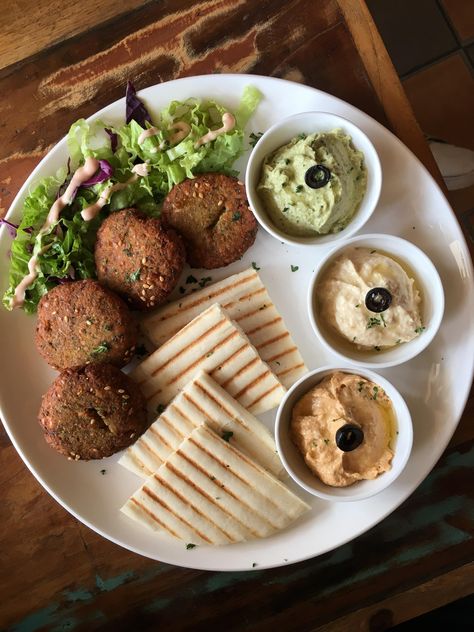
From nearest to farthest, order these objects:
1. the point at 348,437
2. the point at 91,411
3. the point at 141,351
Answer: the point at 348,437 < the point at 91,411 < the point at 141,351

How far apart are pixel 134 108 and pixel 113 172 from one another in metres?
0.28

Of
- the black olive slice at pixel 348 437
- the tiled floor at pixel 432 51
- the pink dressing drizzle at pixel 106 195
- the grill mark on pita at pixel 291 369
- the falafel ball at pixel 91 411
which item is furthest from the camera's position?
the tiled floor at pixel 432 51

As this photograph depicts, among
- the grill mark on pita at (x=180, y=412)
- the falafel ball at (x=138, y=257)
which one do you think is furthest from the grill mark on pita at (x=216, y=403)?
the falafel ball at (x=138, y=257)

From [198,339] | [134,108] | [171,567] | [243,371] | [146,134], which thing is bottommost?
[171,567]

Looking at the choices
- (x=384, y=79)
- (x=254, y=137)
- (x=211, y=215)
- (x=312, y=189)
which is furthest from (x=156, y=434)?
(x=384, y=79)

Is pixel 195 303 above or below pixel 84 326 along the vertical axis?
below

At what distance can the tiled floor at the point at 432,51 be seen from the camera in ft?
12.4

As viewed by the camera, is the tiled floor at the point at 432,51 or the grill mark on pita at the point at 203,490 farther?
the tiled floor at the point at 432,51

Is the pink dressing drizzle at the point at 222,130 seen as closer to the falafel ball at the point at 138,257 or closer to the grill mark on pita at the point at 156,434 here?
the falafel ball at the point at 138,257

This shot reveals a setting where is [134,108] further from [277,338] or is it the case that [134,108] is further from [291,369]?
[291,369]

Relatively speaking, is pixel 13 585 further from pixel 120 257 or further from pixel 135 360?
pixel 120 257

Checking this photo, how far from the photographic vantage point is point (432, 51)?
3.83m

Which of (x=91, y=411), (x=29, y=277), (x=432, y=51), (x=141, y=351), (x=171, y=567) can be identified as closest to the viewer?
(x=91, y=411)

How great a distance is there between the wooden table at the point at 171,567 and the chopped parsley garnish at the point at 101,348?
0.74 m
